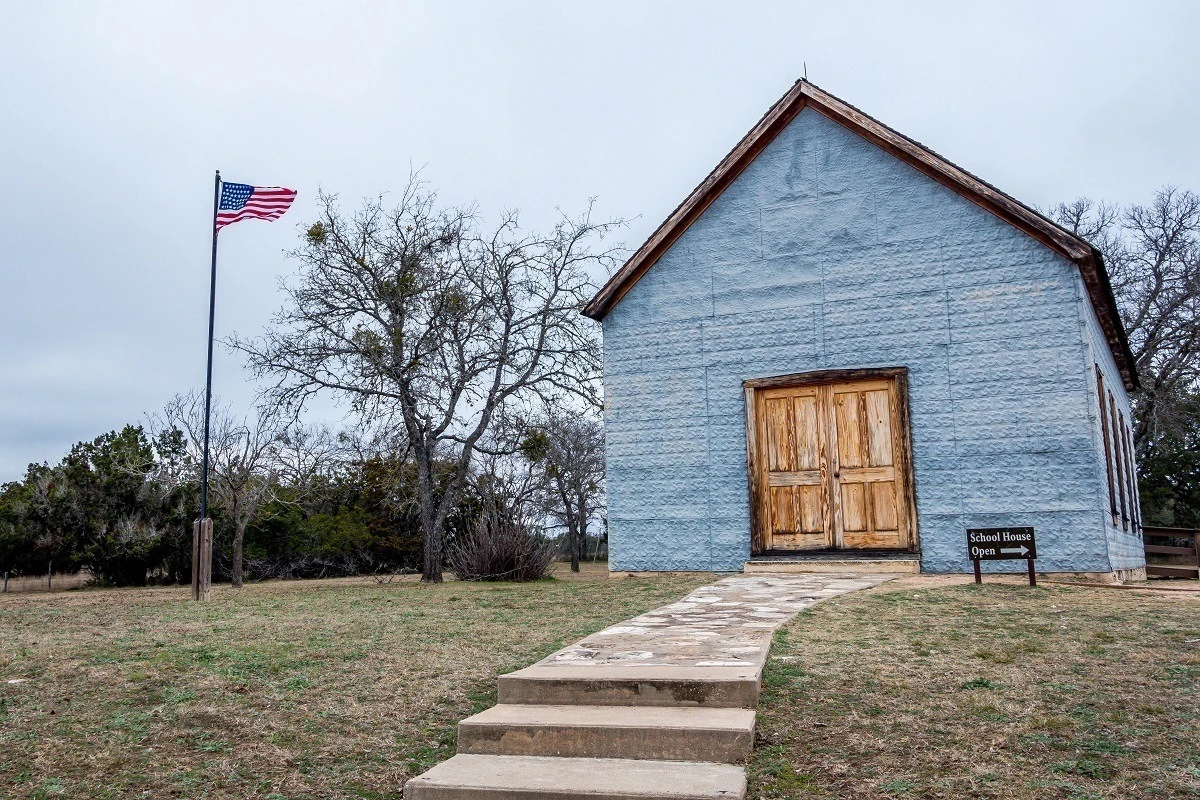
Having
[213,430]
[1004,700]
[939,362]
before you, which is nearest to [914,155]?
[939,362]

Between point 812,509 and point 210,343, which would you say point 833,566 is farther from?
point 210,343

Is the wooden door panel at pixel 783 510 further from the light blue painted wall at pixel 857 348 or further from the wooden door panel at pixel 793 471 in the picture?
the light blue painted wall at pixel 857 348

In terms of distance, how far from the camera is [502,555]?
50.0ft

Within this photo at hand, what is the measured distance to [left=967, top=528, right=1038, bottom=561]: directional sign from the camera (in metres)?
10.7

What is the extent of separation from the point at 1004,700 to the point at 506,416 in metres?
12.6

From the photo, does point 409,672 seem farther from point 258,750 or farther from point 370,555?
point 370,555

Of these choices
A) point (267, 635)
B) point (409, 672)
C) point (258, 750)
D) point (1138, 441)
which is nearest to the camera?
point (258, 750)

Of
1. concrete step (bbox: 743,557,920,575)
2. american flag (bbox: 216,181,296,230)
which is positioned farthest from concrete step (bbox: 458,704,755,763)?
american flag (bbox: 216,181,296,230)

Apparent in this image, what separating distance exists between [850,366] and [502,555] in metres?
6.09

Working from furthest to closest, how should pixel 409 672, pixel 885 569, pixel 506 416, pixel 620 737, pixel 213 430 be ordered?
1. pixel 213 430
2. pixel 506 416
3. pixel 885 569
4. pixel 409 672
5. pixel 620 737

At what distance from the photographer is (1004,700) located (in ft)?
17.6

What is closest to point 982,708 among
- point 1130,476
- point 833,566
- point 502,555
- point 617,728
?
point 617,728

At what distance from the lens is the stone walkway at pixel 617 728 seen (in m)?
4.32

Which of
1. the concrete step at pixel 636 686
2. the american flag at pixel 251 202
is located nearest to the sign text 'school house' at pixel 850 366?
the american flag at pixel 251 202
